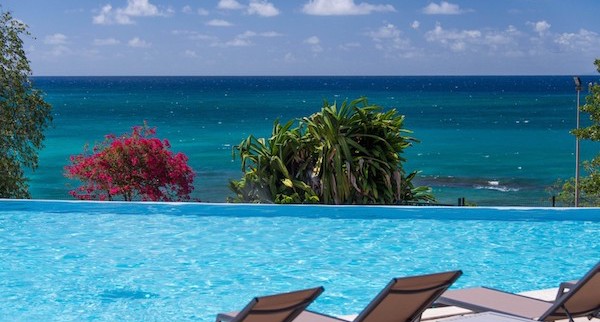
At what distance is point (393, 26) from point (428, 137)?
130ft

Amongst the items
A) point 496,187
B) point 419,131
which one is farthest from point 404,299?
point 419,131

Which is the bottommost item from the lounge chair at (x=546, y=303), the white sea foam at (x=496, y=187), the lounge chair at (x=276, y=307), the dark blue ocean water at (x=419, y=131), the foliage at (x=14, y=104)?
the white sea foam at (x=496, y=187)

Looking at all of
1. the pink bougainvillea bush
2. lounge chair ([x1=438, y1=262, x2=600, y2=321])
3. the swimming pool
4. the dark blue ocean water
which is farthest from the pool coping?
the dark blue ocean water

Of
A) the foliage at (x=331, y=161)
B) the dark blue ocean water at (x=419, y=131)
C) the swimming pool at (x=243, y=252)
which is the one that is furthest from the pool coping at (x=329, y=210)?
the dark blue ocean water at (x=419, y=131)

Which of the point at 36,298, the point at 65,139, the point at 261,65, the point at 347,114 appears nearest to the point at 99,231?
the point at 36,298

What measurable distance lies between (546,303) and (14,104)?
34.1 ft

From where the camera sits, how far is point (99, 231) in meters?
10.0

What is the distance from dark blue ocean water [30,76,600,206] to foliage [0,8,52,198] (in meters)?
6.24

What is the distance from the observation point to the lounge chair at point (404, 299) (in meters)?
4.44

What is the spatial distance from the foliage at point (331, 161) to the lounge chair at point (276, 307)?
7.15m

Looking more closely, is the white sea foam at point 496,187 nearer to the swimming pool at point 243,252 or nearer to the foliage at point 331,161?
the foliage at point 331,161

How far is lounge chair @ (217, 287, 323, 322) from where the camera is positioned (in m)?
4.09

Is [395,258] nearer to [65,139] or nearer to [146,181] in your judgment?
[146,181]

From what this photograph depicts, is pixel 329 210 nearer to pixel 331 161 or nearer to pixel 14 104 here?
pixel 331 161
